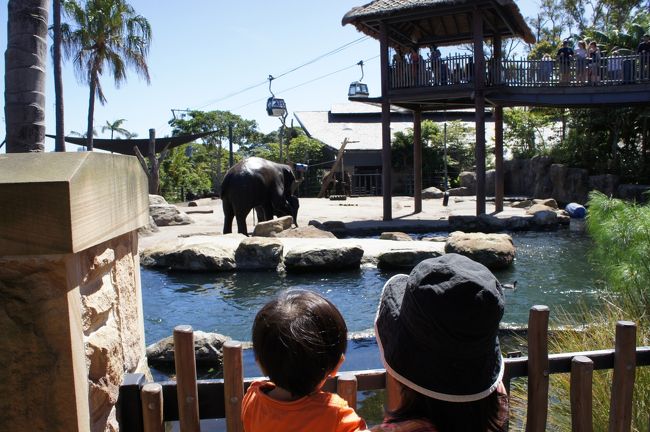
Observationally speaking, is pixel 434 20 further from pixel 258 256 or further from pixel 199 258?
pixel 199 258

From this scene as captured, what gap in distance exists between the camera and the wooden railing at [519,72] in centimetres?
1526

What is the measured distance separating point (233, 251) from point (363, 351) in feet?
14.5

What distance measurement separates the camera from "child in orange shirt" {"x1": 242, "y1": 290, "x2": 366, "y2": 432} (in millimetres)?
1453

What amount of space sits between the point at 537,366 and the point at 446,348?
0.86 m

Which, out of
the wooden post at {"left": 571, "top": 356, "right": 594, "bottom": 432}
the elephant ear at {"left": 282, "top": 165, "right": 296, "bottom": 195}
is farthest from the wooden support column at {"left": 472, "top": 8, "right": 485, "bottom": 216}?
the wooden post at {"left": 571, "top": 356, "right": 594, "bottom": 432}

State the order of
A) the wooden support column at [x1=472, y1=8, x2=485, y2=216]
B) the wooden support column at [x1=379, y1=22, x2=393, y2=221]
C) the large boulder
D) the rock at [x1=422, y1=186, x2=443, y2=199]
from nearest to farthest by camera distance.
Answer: the wooden support column at [x1=472, y1=8, x2=485, y2=216] → the large boulder → the wooden support column at [x1=379, y1=22, x2=393, y2=221] → the rock at [x1=422, y1=186, x2=443, y2=199]

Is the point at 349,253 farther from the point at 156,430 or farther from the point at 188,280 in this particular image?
the point at 156,430

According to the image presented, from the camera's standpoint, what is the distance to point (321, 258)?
9234mm

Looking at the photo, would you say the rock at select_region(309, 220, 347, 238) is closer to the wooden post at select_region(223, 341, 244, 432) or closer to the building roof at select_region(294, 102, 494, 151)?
the wooden post at select_region(223, 341, 244, 432)

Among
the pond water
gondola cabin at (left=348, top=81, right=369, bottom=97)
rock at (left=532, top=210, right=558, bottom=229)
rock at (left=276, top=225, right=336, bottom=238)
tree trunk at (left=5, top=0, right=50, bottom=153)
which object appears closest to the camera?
tree trunk at (left=5, top=0, right=50, bottom=153)

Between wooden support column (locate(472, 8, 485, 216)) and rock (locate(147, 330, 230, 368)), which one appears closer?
rock (locate(147, 330, 230, 368))

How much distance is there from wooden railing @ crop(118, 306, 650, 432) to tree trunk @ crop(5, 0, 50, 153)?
1.98 metres

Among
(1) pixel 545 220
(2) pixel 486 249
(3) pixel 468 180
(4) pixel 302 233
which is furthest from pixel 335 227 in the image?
(3) pixel 468 180

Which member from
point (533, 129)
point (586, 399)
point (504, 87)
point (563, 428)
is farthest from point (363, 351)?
point (533, 129)
